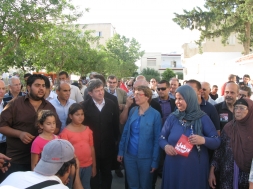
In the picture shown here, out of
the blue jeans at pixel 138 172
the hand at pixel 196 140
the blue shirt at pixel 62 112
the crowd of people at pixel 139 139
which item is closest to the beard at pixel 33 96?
the crowd of people at pixel 139 139

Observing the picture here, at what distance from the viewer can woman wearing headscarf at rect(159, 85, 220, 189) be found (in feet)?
12.3

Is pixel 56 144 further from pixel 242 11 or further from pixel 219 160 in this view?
pixel 242 11

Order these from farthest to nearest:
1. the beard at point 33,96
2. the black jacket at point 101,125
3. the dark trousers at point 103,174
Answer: the dark trousers at point 103,174
the black jacket at point 101,125
the beard at point 33,96

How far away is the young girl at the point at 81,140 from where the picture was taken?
423 cm

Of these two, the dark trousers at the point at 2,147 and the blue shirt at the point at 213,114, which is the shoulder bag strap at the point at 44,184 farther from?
the blue shirt at the point at 213,114

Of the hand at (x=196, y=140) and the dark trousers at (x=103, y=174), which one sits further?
the dark trousers at (x=103, y=174)

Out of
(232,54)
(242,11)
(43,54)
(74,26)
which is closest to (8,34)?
(43,54)

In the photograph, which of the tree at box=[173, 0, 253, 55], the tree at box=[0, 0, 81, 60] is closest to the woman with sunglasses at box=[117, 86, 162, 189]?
the tree at box=[0, 0, 81, 60]

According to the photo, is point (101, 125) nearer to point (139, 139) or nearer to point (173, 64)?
point (139, 139)

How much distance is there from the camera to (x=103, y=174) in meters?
4.94

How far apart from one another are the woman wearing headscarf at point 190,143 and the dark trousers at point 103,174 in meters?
1.28

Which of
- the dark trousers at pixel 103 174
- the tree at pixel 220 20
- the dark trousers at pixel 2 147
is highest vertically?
the tree at pixel 220 20

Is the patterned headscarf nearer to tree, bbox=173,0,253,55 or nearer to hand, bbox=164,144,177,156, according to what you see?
hand, bbox=164,144,177,156

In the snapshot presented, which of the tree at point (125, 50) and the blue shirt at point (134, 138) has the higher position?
the tree at point (125, 50)
